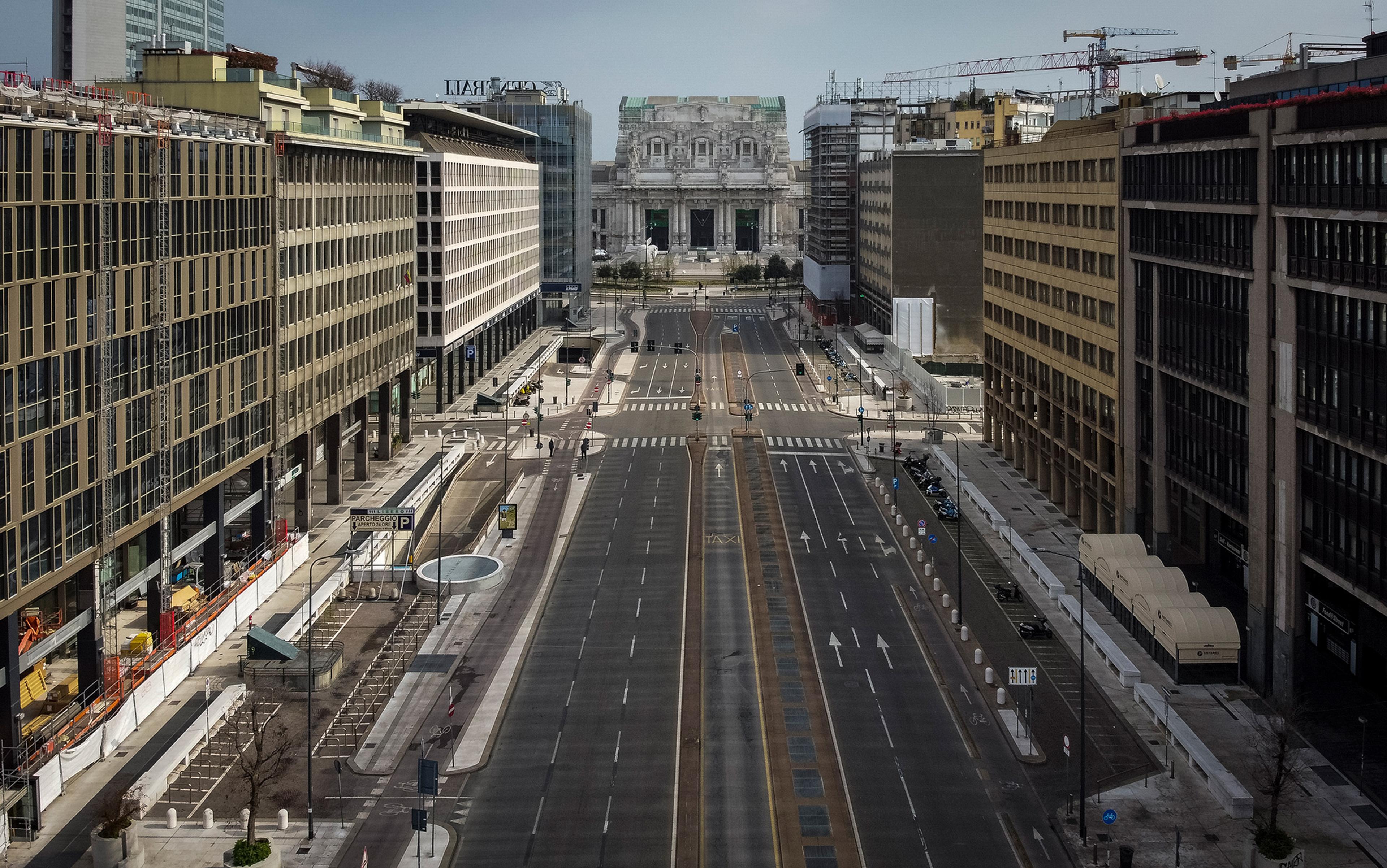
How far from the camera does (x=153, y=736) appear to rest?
184 ft

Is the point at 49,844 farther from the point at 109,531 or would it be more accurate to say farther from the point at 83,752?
the point at 109,531

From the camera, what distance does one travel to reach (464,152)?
5581 inches

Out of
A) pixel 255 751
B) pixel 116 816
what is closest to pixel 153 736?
pixel 255 751

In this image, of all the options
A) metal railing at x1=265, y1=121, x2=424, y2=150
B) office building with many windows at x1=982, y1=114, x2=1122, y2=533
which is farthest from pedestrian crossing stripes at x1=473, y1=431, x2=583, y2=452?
office building with many windows at x1=982, y1=114, x2=1122, y2=533

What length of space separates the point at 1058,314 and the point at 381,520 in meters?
44.8

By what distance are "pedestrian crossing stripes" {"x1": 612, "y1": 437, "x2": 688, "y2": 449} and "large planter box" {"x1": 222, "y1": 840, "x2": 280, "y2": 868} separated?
261 feet

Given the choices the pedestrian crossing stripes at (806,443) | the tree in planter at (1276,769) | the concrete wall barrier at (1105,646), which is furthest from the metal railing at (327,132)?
the tree in planter at (1276,769)

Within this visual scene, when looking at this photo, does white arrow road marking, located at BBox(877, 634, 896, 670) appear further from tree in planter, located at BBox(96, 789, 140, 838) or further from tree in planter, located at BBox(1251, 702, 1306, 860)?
tree in planter, located at BBox(96, 789, 140, 838)

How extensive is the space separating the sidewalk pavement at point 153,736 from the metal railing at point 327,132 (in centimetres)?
2305

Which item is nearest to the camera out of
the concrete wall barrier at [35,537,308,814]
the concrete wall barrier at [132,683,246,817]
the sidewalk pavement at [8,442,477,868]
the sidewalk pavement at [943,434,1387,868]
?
the sidewalk pavement at [943,434,1387,868]

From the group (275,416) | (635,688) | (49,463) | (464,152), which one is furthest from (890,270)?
(49,463)

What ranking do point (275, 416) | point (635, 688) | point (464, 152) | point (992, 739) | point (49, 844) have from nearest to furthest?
1. point (49, 844)
2. point (992, 739)
3. point (635, 688)
4. point (275, 416)
5. point (464, 152)

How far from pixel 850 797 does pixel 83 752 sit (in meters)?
27.0

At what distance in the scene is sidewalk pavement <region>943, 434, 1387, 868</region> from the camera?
1832 inches
